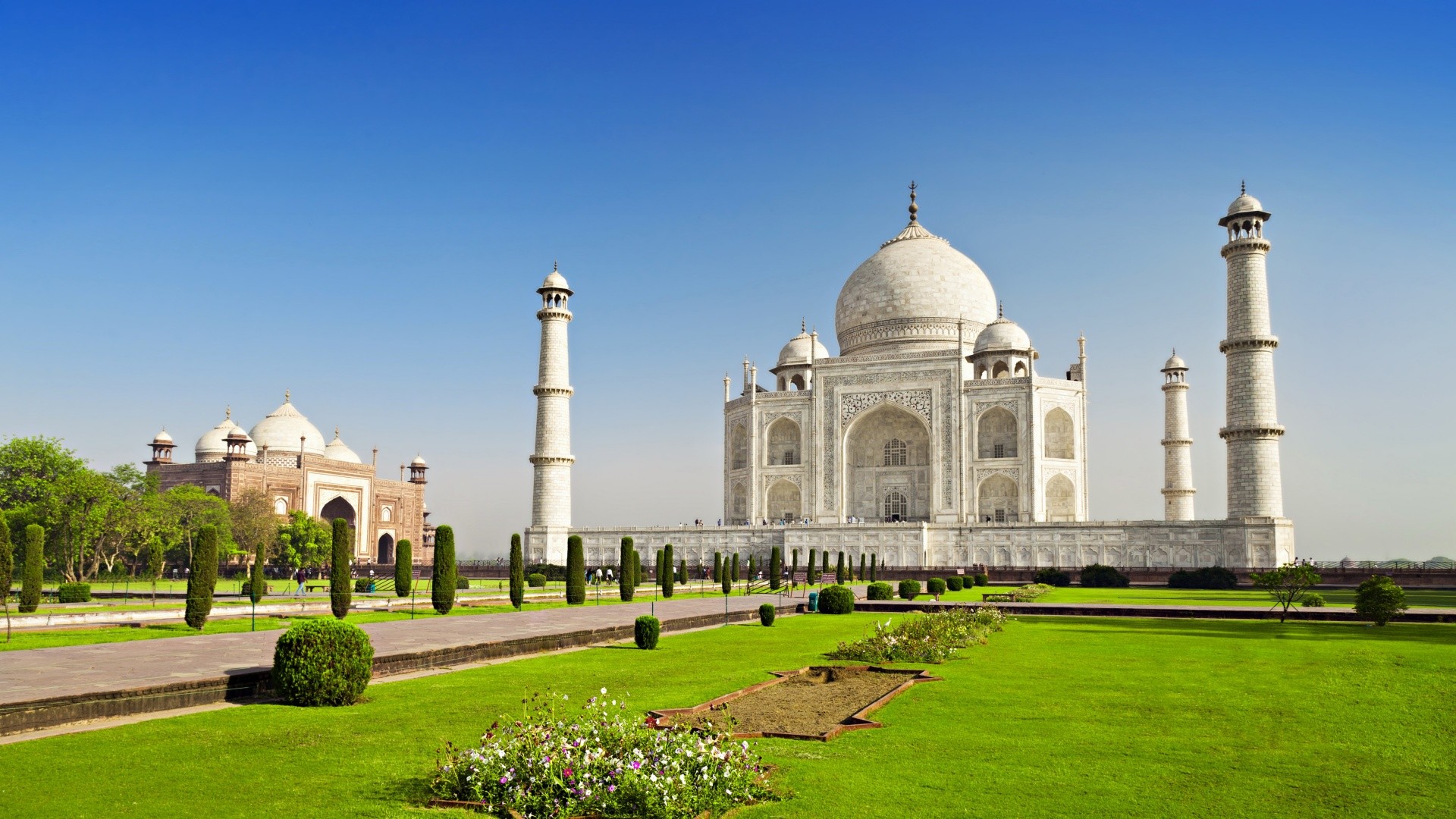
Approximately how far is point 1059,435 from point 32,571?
3508 centimetres

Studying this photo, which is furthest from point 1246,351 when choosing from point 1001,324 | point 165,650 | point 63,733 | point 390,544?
point 390,544

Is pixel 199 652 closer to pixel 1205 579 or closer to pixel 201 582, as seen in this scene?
pixel 201 582

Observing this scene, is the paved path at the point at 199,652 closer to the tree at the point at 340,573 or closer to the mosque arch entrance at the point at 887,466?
the tree at the point at 340,573

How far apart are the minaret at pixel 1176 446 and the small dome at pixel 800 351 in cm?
1549

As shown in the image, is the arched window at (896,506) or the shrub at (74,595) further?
the arched window at (896,506)

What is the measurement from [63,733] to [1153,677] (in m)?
8.77

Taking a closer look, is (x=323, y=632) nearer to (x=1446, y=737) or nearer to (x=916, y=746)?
(x=916, y=746)

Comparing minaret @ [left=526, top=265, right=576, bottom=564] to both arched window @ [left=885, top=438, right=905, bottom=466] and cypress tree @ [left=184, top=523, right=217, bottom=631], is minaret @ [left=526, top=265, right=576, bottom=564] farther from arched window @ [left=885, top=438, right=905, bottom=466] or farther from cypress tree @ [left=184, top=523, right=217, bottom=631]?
cypress tree @ [left=184, top=523, right=217, bottom=631]

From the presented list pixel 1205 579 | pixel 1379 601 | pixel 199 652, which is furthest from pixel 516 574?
pixel 1205 579

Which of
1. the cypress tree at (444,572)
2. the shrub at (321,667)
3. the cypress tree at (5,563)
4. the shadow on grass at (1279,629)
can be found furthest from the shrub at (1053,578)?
the shrub at (321,667)

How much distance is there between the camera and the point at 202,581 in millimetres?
14953

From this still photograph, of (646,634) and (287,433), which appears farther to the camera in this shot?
(287,433)

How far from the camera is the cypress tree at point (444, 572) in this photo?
1864cm

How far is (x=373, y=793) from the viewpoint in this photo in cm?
527
